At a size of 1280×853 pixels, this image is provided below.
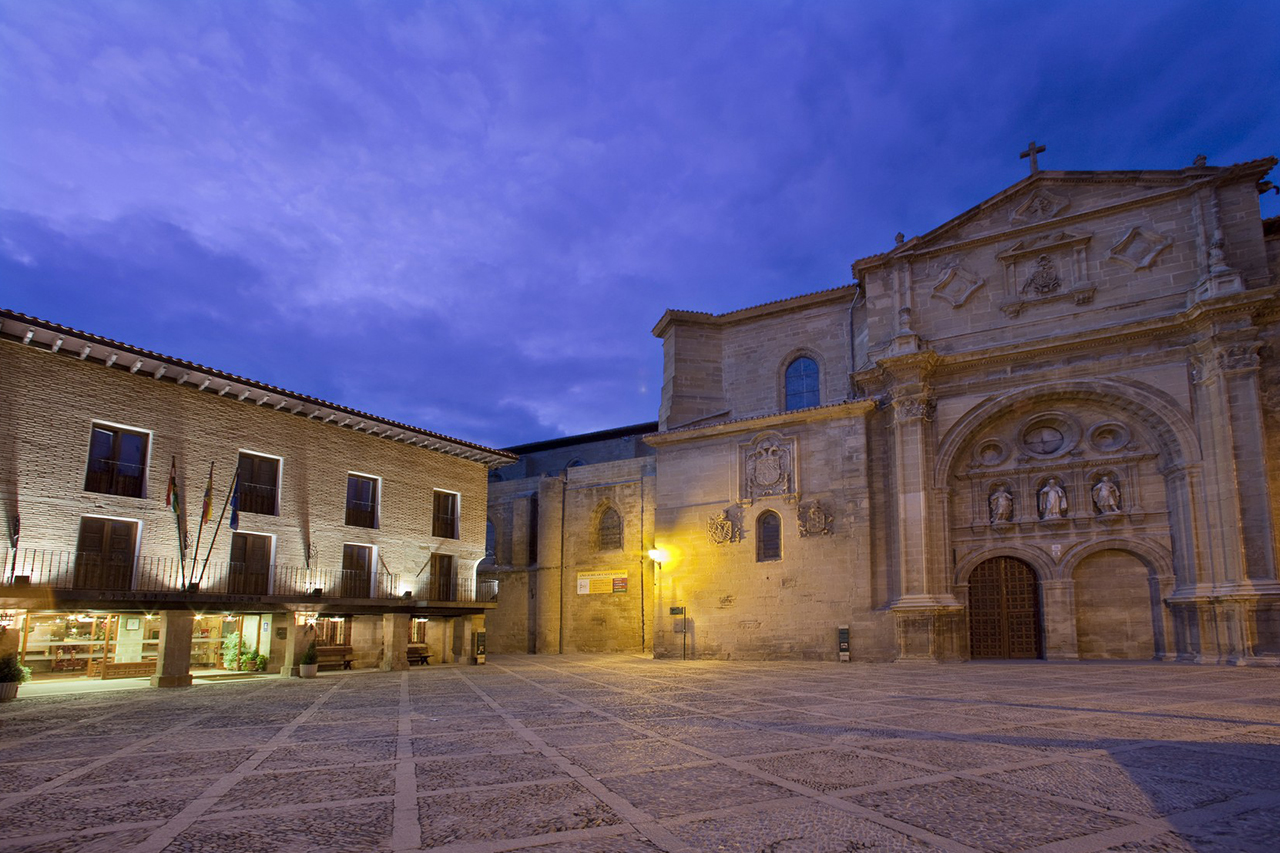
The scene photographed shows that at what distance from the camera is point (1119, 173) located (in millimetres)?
25156

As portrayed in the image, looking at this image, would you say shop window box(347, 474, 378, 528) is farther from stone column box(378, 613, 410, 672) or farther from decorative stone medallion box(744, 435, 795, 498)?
decorative stone medallion box(744, 435, 795, 498)

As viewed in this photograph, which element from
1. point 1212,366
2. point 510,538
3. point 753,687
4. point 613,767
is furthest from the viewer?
point 510,538

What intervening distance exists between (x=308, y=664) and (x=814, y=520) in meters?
15.7

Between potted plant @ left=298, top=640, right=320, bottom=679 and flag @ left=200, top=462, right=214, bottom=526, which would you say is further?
potted plant @ left=298, top=640, right=320, bottom=679

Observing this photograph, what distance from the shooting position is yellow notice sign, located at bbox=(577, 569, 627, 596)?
33875 millimetres

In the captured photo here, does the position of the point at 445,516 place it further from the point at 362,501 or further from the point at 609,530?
the point at 609,530

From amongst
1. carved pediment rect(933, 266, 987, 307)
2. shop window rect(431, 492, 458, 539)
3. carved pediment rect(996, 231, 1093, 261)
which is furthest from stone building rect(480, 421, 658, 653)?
carved pediment rect(996, 231, 1093, 261)

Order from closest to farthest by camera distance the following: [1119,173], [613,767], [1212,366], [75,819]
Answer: [75,819] → [613,767] → [1212,366] → [1119,173]

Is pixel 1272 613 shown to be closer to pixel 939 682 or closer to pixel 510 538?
pixel 939 682

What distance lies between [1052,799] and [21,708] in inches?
642

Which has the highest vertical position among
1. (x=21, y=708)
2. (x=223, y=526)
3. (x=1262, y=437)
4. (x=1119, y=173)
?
(x=1119, y=173)

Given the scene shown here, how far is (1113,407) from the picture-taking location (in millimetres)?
24484

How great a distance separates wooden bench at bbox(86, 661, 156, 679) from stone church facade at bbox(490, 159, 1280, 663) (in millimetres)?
15680

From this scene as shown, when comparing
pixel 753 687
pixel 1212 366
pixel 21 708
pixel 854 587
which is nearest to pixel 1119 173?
pixel 1212 366
